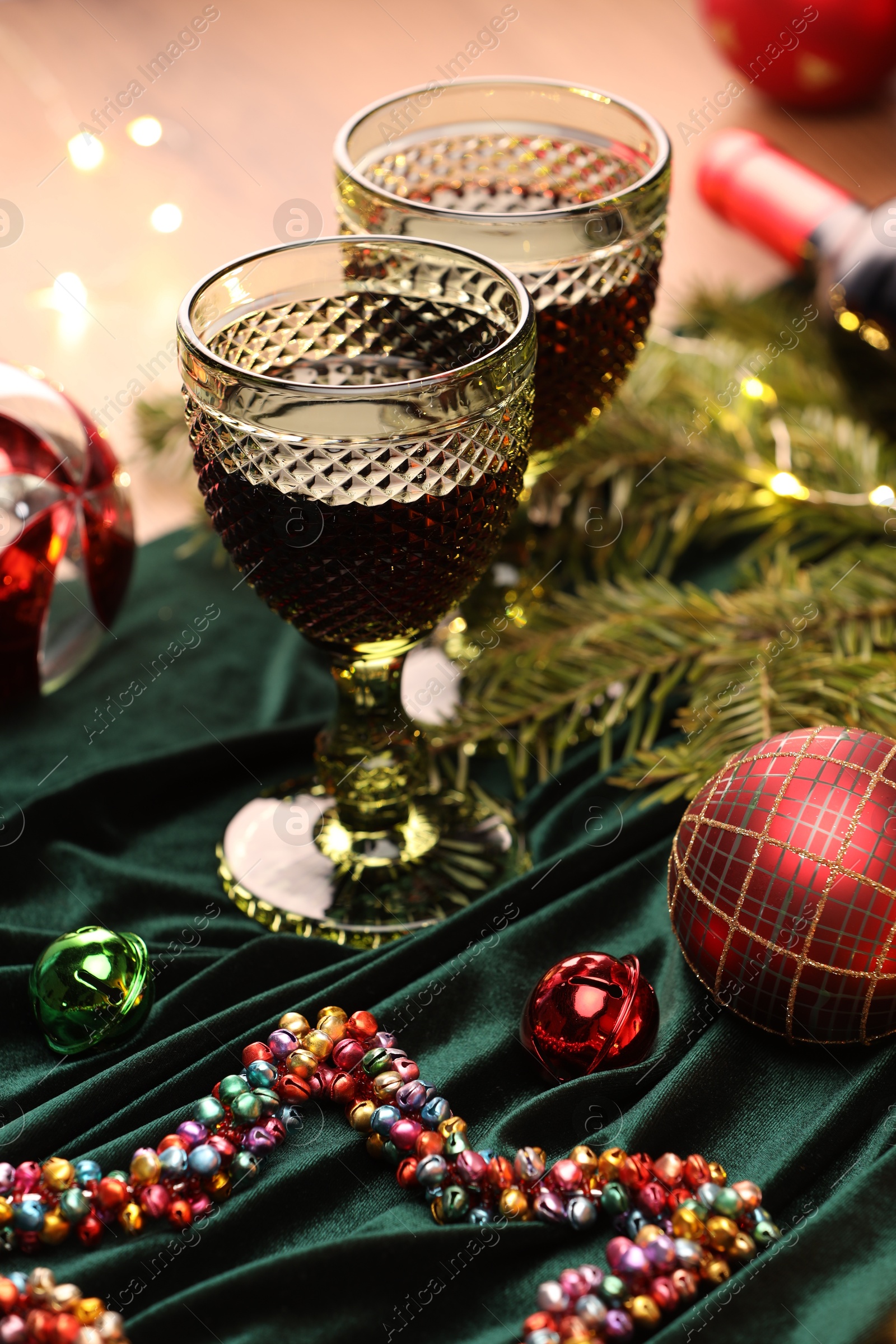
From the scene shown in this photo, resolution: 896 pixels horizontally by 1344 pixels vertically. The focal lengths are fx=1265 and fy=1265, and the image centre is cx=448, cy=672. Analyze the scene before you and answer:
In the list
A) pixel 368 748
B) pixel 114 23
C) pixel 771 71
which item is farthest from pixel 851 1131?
pixel 114 23

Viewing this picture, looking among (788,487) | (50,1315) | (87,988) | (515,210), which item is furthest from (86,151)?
(50,1315)

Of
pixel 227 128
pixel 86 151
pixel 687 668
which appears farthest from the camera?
pixel 227 128

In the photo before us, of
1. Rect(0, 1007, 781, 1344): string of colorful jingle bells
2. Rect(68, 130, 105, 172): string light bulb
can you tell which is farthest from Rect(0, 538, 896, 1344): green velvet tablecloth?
Rect(68, 130, 105, 172): string light bulb

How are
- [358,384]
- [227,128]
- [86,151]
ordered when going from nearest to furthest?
[358,384]
[86,151]
[227,128]

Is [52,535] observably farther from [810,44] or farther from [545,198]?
[810,44]

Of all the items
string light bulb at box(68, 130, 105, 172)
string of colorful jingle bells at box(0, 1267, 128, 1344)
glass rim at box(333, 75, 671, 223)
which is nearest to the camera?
string of colorful jingle bells at box(0, 1267, 128, 1344)

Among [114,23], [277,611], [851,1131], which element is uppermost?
[114,23]

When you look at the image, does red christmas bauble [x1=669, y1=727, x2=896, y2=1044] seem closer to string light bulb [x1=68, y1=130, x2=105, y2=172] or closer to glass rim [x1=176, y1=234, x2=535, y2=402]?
glass rim [x1=176, y1=234, x2=535, y2=402]

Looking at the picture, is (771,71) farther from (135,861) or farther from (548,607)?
(135,861)
